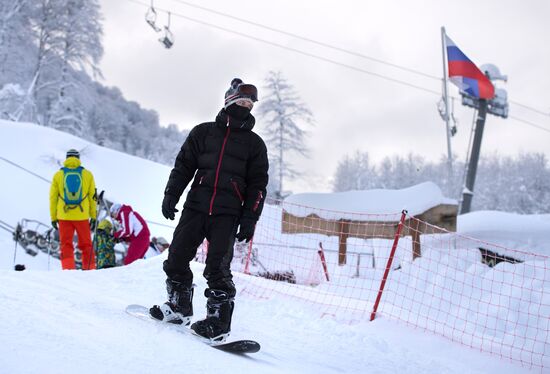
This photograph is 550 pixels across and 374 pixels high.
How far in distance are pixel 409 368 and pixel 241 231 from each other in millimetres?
1718

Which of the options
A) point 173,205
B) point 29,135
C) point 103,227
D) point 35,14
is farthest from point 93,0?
point 173,205

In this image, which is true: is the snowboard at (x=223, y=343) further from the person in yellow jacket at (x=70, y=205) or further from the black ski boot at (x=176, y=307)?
the person in yellow jacket at (x=70, y=205)

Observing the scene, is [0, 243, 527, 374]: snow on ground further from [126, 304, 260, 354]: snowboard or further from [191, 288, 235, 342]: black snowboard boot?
[191, 288, 235, 342]: black snowboard boot

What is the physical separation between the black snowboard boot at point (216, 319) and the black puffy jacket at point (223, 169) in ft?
1.88

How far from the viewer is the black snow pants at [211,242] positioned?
328 centimetres

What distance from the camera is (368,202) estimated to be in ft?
31.1

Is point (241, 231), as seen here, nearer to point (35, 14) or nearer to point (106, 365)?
point (106, 365)

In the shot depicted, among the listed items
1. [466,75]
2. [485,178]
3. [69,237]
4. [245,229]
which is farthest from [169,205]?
[485,178]

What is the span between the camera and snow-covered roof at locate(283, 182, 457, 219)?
927 cm

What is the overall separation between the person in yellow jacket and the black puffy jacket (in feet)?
10.4

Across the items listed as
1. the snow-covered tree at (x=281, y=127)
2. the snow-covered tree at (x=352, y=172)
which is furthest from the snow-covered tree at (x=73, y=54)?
the snow-covered tree at (x=352, y=172)

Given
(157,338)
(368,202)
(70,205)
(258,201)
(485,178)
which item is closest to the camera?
(157,338)

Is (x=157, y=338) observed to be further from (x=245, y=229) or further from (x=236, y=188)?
(x=236, y=188)

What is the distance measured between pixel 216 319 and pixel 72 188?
3.63m
